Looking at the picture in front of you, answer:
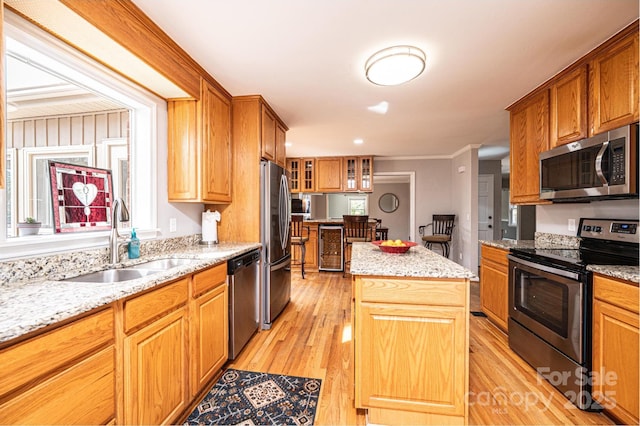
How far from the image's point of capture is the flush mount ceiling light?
195 cm

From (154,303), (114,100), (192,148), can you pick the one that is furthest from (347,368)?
(114,100)

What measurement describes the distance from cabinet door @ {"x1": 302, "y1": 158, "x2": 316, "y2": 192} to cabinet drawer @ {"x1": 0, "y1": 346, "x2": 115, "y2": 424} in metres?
5.02

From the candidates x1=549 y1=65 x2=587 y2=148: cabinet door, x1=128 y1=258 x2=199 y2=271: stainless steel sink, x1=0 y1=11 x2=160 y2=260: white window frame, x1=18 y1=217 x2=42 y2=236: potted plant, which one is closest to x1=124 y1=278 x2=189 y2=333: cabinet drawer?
x1=128 y1=258 x2=199 y2=271: stainless steel sink

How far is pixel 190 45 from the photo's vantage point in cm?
197

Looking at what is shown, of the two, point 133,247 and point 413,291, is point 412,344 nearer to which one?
point 413,291

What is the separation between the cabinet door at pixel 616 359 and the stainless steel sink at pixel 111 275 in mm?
2719

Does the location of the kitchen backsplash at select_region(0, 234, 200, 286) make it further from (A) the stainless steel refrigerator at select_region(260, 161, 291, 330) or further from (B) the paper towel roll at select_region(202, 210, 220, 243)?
(A) the stainless steel refrigerator at select_region(260, 161, 291, 330)

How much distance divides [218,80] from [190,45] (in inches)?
21.3

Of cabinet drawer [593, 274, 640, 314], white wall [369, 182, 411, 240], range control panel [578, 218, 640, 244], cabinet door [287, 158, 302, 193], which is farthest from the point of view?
white wall [369, 182, 411, 240]

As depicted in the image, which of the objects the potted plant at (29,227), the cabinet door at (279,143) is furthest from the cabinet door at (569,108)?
the potted plant at (29,227)

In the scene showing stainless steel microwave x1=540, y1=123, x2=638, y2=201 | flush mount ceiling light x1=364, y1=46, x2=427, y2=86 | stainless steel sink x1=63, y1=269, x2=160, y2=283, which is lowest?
stainless steel sink x1=63, y1=269, x2=160, y2=283

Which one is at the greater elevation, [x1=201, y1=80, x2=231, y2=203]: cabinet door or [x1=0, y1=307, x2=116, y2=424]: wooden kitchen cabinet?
[x1=201, y1=80, x2=231, y2=203]: cabinet door

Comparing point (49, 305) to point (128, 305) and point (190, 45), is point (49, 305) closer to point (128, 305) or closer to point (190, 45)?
point (128, 305)

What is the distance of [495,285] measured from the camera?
A: 2836 mm
